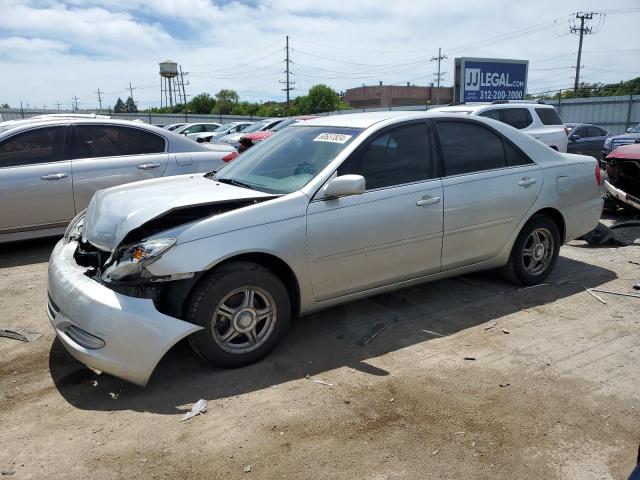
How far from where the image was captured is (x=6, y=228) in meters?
6.18

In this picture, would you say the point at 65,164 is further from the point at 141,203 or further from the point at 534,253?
the point at 534,253

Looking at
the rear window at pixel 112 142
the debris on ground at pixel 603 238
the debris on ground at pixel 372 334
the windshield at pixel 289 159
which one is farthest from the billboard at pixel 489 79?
the debris on ground at pixel 372 334

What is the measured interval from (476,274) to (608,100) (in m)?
27.5

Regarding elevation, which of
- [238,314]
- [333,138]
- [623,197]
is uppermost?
[333,138]

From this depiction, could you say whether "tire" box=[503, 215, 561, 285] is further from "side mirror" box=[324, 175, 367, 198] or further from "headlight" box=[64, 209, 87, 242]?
"headlight" box=[64, 209, 87, 242]

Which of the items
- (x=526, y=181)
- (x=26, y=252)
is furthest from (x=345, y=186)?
(x=26, y=252)

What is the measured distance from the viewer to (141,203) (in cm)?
370

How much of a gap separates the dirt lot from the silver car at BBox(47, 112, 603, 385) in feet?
1.05

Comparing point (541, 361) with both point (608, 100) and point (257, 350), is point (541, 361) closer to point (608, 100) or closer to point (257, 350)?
point (257, 350)

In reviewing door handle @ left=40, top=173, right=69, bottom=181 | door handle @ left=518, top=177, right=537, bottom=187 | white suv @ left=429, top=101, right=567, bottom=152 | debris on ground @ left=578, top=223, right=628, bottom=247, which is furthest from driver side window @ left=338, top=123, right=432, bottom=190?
white suv @ left=429, top=101, right=567, bottom=152

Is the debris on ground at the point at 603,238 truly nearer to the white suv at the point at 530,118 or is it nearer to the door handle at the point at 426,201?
the door handle at the point at 426,201

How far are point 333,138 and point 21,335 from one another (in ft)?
9.45

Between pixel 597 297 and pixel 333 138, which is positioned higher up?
pixel 333 138

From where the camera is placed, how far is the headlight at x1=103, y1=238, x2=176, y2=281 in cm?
325
